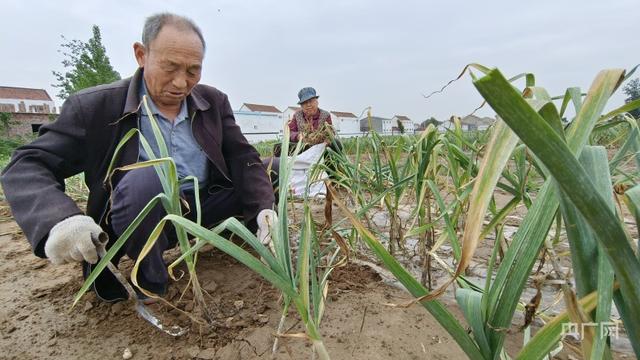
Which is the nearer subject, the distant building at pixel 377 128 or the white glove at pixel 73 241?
the white glove at pixel 73 241

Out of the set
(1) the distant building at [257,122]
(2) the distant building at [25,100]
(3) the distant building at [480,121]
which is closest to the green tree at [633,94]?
(3) the distant building at [480,121]

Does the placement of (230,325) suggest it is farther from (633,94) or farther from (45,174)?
(633,94)

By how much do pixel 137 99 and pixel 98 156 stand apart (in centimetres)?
25

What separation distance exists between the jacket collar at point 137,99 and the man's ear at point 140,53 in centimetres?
3

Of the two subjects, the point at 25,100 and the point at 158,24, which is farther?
the point at 25,100

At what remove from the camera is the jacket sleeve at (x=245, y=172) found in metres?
1.49

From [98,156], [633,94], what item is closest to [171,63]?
[98,156]

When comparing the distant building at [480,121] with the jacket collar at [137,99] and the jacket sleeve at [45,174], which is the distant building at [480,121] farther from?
the jacket sleeve at [45,174]

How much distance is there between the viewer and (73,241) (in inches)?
35.2

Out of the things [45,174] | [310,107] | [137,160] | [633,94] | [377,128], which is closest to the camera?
[45,174]

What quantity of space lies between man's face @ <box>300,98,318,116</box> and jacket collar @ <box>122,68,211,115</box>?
202cm

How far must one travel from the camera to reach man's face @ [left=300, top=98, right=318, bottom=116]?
11.8 feet

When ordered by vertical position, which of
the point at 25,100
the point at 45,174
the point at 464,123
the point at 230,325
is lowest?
the point at 230,325

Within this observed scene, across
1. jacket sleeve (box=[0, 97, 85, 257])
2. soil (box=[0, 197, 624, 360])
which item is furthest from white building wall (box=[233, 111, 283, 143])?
soil (box=[0, 197, 624, 360])
